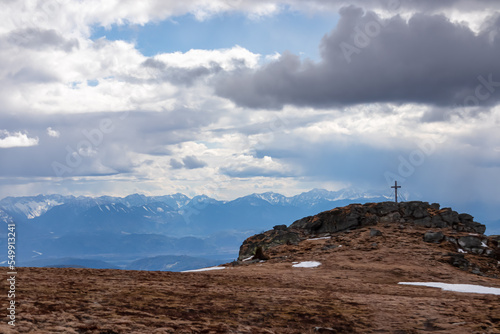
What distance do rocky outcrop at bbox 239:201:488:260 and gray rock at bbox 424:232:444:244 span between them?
5.56m

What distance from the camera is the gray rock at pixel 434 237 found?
174 ft

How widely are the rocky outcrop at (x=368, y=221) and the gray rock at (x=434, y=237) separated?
556 centimetres

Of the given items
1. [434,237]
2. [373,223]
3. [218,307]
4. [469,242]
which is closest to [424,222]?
[373,223]

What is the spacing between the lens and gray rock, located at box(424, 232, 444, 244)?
174ft

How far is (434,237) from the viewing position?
53281 mm

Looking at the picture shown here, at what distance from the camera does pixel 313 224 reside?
64.6m

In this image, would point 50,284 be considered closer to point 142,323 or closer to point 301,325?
point 142,323

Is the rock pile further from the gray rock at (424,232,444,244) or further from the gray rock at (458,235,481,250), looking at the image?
the gray rock at (458,235,481,250)

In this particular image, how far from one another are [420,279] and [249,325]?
87.4 feet

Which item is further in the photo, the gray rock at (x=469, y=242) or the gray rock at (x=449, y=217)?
the gray rock at (x=449, y=217)

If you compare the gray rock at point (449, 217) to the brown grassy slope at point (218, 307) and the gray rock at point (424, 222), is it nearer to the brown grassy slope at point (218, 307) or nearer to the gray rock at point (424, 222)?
the gray rock at point (424, 222)

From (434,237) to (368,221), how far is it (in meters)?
10.9

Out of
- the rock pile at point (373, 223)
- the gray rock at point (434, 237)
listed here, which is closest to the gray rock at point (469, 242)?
the rock pile at point (373, 223)

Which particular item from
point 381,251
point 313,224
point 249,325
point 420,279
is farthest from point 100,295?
A: point 313,224
